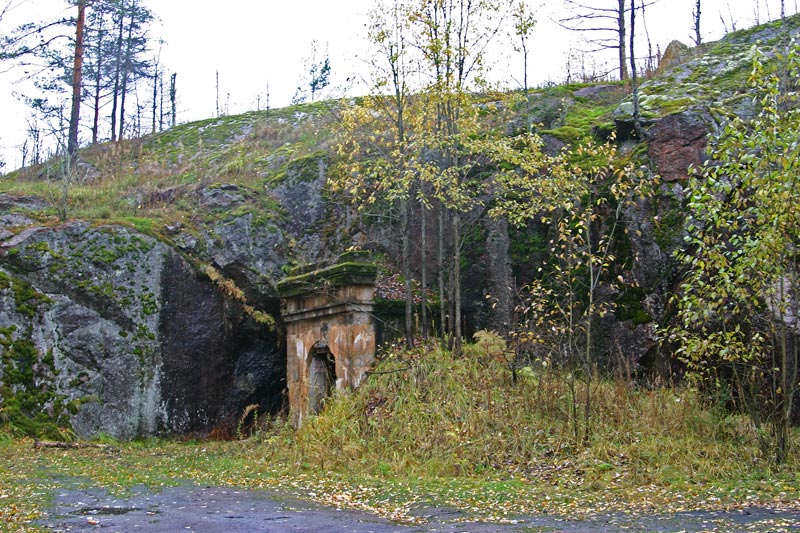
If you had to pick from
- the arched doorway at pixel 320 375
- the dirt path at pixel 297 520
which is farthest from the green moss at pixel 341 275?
the dirt path at pixel 297 520

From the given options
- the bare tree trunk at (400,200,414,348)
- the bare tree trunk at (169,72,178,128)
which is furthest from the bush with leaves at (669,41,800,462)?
the bare tree trunk at (169,72,178,128)

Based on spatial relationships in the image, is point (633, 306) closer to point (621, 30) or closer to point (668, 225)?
point (668, 225)

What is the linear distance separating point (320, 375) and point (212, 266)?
358cm

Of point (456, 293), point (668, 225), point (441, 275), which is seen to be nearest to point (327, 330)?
point (441, 275)

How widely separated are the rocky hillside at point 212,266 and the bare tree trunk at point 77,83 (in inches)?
175

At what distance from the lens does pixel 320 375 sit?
46.4 feet

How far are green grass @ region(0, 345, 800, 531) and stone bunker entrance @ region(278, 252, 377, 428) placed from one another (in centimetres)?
55

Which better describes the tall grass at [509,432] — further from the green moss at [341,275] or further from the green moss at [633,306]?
the green moss at [341,275]

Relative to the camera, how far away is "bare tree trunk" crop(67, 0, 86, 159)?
2185 centimetres

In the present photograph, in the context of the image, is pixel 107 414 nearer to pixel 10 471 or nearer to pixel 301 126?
pixel 10 471

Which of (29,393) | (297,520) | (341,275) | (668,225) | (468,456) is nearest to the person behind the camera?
(297,520)

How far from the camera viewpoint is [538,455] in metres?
9.84

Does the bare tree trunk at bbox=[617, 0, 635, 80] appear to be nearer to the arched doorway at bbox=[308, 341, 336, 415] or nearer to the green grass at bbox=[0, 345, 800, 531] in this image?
the green grass at bbox=[0, 345, 800, 531]

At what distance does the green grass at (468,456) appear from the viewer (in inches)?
307
